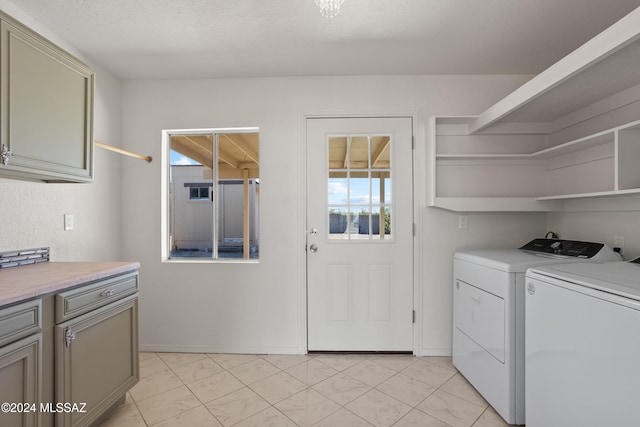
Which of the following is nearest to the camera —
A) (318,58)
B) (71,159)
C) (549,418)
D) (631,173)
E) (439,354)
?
(549,418)

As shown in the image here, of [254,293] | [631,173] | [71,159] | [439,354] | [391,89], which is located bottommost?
[439,354]

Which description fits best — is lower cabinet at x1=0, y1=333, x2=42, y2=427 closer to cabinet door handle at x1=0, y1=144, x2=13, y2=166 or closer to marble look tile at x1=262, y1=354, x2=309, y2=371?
cabinet door handle at x1=0, y1=144, x2=13, y2=166

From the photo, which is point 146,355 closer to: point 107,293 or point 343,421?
point 107,293

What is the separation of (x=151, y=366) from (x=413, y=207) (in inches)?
99.6

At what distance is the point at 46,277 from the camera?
142cm

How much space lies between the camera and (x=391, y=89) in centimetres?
254

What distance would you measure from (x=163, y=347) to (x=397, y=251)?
2242 mm

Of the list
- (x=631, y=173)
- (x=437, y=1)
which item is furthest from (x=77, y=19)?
(x=631, y=173)

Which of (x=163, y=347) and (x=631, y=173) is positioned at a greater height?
(x=631, y=173)

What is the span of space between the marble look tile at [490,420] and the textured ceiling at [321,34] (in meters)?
2.43

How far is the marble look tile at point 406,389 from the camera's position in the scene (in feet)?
6.29

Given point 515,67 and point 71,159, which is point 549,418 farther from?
point 71,159

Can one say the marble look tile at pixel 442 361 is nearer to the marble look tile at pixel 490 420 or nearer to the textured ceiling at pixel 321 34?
the marble look tile at pixel 490 420

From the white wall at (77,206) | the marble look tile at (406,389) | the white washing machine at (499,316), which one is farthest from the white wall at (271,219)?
the marble look tile at (406,389)
